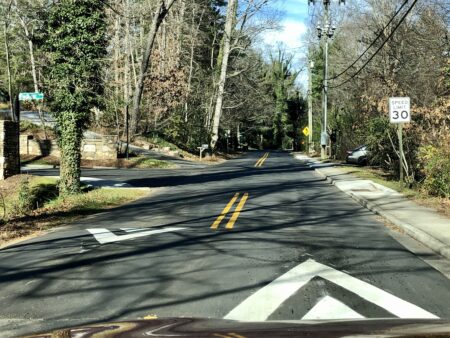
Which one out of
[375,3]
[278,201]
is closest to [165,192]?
[278,201]

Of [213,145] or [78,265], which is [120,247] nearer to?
[78,265]

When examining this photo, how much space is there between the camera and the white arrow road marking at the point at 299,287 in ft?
16.9

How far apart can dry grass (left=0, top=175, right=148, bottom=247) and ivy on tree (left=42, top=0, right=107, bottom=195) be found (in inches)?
26.7

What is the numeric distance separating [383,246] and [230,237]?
2.68 metres

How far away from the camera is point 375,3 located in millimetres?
36969

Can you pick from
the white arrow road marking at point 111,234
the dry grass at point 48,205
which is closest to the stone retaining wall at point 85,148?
the dry grass at point 48,205

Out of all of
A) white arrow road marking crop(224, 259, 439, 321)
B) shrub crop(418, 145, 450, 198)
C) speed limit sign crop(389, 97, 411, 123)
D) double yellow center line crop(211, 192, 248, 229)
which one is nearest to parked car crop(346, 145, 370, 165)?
speed limit sign crop(389, 97, 411, 123)

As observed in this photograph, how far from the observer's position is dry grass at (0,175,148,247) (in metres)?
11.2

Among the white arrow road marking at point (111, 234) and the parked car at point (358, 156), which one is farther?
the parked car at point (358, 156)

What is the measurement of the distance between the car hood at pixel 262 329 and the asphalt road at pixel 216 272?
6.94 feet

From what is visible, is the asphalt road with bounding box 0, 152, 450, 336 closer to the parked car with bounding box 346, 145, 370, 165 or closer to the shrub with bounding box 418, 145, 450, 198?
the shrub with bounding box 418, 145, 450, 198

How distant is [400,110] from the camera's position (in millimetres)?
16109

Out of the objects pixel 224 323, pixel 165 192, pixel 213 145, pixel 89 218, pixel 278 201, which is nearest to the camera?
pixel 224 323

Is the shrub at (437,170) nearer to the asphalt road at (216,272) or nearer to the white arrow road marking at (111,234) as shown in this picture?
the asphalt road at (216,272)
